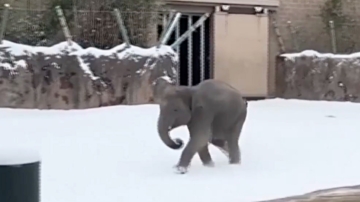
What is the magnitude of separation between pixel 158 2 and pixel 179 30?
90.3 inches

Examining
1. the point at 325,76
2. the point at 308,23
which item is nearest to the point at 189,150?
the point at 325,76

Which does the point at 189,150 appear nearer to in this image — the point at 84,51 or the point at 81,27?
the point at 84,51

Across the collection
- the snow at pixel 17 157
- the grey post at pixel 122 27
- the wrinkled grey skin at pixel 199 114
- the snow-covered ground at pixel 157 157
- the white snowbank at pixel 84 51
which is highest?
the grey post at pixel 122 27

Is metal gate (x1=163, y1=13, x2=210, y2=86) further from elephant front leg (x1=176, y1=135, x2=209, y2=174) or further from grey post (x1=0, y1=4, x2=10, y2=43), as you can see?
elephant front leg (x1=176, y1=135, x2=209, y2=174)

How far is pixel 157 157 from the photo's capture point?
26.2ft

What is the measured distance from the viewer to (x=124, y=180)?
22.2 feet

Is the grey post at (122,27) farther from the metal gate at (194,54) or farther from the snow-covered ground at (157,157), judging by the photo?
the metal gate at (194,54)

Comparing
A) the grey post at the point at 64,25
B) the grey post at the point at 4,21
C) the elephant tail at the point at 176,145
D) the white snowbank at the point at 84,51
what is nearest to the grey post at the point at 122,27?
the white snowbank at the point at 84,51

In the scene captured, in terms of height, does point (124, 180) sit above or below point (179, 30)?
below

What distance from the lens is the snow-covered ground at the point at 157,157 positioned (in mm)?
6348

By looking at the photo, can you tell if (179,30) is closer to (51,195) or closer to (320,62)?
(320,62)

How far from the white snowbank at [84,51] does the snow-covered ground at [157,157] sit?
86 centimetres

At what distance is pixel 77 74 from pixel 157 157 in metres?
4.34

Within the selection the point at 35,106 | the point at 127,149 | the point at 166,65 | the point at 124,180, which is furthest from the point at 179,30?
the point at 124,180
